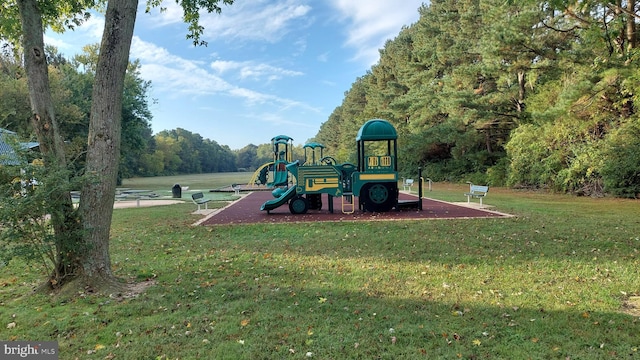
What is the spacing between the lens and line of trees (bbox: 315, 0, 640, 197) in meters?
16.9

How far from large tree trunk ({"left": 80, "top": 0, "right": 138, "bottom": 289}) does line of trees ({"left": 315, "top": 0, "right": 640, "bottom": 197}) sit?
641 centimetres

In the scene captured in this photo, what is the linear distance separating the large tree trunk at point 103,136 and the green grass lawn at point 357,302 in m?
0.64

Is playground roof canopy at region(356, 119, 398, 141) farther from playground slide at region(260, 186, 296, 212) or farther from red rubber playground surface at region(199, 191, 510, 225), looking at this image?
playground slide at region(260, 186, 296, 212)

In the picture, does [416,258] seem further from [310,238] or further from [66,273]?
[66,273]

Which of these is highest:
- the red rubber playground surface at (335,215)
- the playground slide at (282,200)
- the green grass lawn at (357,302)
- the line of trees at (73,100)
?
the line of trees at (73,100)

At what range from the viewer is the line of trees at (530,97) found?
1691cm

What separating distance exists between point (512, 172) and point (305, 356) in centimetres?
2534

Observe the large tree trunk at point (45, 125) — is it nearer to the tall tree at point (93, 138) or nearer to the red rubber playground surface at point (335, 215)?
the tall tree at point (93, 138)

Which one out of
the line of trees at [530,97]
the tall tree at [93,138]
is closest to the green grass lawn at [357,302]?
the tall tree at [93,138]

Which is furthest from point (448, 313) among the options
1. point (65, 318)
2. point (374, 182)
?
point (374, 182)

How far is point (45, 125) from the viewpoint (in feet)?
16.3

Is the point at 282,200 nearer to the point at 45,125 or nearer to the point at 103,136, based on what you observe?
the point at 103,136

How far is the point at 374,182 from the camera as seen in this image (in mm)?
13359

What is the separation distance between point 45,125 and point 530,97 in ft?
89.0
